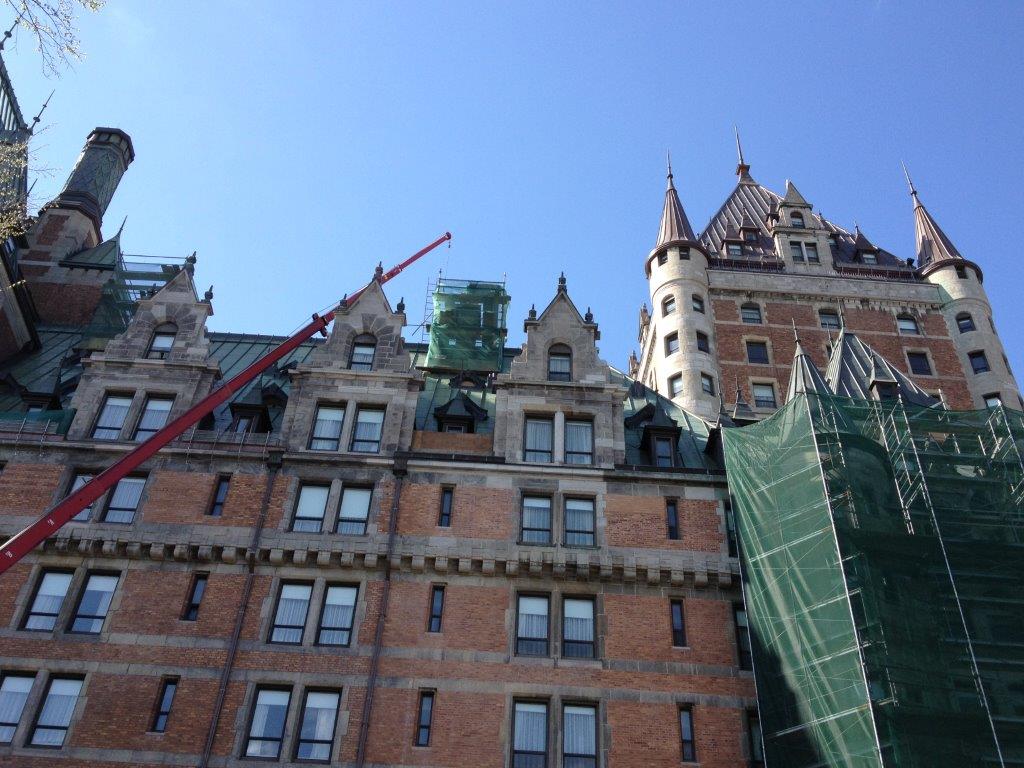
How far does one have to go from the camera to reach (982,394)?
50875mm

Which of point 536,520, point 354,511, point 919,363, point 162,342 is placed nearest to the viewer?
point 354,511

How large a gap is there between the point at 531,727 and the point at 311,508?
954 centimetres

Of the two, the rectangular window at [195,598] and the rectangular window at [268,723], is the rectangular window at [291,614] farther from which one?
the rectangular window at [195,598]

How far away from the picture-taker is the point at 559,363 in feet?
118

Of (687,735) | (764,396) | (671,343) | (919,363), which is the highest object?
(671,343)

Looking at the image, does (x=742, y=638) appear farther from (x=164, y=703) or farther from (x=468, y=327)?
(x=468, y=327)

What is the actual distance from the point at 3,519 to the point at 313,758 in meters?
12.4

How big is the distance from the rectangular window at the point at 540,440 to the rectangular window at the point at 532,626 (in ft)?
16.8

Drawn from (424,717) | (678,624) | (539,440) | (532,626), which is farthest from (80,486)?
(678,624)

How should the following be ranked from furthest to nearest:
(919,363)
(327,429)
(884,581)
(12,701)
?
(919,363)
(327,429)
(12,701)
(884,581)

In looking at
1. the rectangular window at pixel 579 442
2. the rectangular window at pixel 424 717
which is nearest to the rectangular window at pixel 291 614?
the rectangular window at pixel 424 717

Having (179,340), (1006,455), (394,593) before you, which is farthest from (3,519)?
(1006,455)

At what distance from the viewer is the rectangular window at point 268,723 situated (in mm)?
25953

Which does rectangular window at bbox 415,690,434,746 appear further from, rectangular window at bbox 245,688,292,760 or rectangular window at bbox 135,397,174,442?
rectangular window at bbox 135,397,174,442
